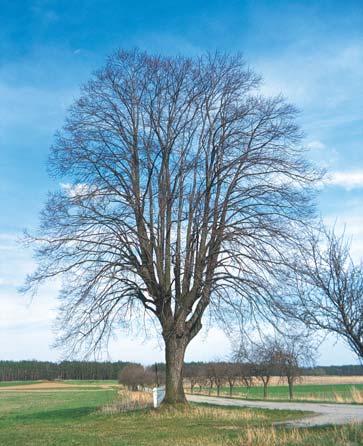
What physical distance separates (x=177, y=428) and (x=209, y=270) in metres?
6.41

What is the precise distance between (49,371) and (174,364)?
5771 inches

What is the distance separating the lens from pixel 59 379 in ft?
511

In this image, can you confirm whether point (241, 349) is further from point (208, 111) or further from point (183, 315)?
point (208, 111)

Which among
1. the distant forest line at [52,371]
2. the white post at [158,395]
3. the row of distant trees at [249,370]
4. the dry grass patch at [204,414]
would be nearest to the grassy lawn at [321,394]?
the row of distant trees at [249,370]

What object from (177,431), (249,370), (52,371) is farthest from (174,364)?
(52,371)

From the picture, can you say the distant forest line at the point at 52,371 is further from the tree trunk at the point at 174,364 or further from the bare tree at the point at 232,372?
the tree trunk at the point at 174,364

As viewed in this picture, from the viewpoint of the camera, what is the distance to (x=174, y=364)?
72.2 feet

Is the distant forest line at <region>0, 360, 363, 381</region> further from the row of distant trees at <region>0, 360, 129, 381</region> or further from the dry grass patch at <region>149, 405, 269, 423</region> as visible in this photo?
the dry grass patch at <region>149, 405, 269, 423</region>

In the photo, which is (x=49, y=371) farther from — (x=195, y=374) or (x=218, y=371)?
(x=218, y=371)

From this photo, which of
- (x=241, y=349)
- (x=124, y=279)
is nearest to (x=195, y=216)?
(x=124, y=279)

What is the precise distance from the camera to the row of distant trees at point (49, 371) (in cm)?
15312

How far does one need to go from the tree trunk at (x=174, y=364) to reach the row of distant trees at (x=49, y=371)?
435ft

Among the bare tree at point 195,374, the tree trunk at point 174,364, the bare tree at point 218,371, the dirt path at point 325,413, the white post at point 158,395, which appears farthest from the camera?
the bare tree at point 195,374

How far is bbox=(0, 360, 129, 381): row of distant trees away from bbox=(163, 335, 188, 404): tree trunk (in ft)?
435
